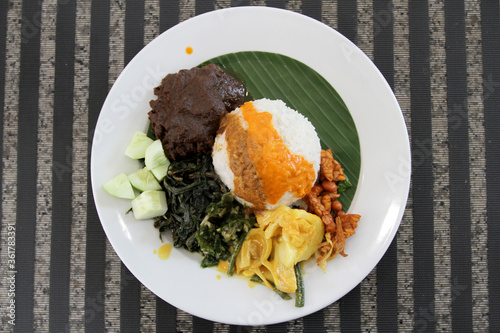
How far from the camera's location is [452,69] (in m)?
3.80

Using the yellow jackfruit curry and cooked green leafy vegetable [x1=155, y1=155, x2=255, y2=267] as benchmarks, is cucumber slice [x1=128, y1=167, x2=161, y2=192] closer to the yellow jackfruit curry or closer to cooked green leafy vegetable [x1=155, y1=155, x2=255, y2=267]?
cooked green leafy vegetable [x1=155, y1=155, x2=255, y2=267]

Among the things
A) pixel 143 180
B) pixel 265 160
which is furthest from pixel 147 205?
pixel 265 160

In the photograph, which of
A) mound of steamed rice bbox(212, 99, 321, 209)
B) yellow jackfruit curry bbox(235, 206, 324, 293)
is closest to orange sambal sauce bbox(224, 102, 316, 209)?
mound of steamed rice bbox(212, 99, 321, 209)

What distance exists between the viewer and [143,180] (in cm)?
342

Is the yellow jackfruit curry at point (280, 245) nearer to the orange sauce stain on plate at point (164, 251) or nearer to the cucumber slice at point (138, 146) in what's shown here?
the orange sauce stain on plate at point (164, 251)

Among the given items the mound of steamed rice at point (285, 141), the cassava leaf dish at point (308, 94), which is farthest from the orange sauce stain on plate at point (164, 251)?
the cassava leaf dish at point (308, 94)

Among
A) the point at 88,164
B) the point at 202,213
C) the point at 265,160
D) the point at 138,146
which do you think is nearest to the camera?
the point at 265,160

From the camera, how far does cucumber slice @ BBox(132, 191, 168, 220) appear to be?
332 centimetres

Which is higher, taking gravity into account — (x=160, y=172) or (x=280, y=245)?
(x=160, y=172)

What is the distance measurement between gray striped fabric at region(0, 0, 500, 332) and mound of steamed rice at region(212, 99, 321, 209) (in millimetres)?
1066

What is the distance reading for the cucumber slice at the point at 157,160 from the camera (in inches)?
131

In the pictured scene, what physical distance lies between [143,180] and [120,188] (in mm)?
204

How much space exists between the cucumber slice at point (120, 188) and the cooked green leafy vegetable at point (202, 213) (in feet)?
1.01

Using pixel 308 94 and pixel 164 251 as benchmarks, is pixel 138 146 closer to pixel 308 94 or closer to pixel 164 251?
pixel 164 251
